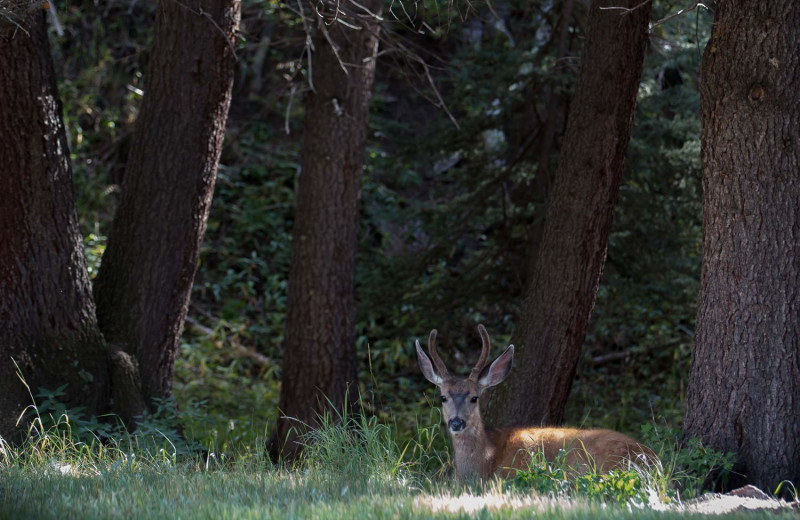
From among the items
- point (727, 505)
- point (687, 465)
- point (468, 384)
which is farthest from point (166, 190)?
point (727, 505)

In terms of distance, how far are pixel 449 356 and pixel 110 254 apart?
21.1ft

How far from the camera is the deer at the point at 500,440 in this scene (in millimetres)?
6414

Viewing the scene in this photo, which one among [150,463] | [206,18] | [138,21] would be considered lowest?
[150,463]

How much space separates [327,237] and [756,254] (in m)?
4.78

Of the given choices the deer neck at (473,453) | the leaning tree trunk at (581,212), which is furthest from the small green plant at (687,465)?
the leaning tree trunk at (581,212)

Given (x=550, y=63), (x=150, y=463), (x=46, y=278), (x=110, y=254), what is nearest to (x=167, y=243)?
(x=110, y=254)

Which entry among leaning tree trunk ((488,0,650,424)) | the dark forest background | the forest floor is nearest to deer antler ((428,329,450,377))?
the dark forest background

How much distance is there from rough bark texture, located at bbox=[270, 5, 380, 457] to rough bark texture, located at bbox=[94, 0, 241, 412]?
1364 mm

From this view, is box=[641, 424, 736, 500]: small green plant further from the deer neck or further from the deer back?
the deer neck

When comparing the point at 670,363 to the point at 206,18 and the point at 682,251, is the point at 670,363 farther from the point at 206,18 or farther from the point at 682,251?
the point at 206,18

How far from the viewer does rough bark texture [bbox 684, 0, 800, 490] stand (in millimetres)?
6230

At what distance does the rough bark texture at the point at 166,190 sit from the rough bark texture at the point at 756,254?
4.49 metres

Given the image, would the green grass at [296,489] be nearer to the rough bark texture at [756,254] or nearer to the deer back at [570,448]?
the deer back at [570,448]

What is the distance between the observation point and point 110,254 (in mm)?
8680
